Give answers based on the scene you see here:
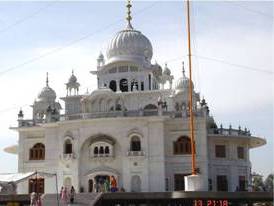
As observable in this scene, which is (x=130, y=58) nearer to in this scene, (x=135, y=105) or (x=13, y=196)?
(x=135, y=105)

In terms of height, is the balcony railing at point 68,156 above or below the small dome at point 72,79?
below

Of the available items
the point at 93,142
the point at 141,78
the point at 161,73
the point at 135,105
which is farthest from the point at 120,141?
the point at 161,73

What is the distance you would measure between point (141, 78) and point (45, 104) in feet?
30.7

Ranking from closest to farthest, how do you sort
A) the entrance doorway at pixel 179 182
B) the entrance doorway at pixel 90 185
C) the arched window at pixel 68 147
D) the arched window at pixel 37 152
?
the entrance doorway at pixel 179 182 → the entrance doorway at pixel 90 185 → the arched window at pixel 68 147 → the arched window at pixel 37 152

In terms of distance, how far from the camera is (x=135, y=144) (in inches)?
1796

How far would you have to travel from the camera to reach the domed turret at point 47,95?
175 ft

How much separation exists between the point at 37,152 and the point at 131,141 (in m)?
9.16

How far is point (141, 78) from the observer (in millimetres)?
52344

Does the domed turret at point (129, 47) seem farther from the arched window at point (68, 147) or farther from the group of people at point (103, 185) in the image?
the group of people at point (103, 185)

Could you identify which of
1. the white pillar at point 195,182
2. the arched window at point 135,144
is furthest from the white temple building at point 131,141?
the white pillar at point 195,182

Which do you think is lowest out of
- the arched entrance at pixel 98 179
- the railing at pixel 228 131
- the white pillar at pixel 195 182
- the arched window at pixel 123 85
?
the white pillar at pixel 195 182

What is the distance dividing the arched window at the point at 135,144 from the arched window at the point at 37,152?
852 cm

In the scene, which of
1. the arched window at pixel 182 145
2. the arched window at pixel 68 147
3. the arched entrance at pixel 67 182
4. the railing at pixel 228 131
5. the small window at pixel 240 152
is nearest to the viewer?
the arched window at pixel 182 145

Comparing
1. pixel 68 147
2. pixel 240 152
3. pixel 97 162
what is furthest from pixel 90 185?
pixel 240 152
